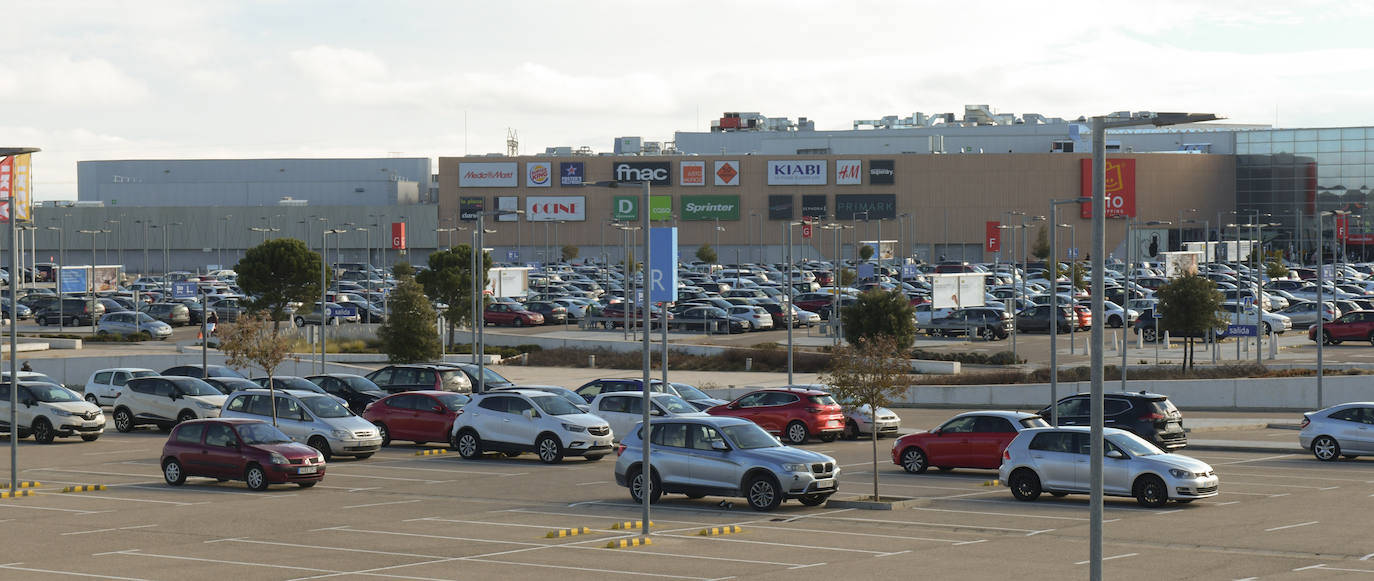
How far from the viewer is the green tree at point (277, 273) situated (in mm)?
59219

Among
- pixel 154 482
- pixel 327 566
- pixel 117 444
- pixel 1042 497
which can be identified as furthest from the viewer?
pixel 117 444

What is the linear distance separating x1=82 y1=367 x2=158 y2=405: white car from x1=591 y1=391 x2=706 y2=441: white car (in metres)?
16.5

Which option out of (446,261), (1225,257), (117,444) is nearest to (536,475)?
(117,444)

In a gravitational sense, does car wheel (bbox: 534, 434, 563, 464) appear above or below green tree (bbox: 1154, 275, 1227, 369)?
below

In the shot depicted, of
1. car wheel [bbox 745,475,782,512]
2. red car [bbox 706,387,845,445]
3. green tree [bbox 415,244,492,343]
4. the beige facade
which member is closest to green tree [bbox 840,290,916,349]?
red car [bbox 706,387,845,445]

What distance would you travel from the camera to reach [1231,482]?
88.4 ft

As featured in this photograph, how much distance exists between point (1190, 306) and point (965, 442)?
25494 millimetres

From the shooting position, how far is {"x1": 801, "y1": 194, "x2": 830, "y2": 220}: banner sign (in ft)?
428

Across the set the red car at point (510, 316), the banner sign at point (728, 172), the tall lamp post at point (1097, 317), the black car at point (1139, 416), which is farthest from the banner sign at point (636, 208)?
the tall lamp post at point (1097, 317)

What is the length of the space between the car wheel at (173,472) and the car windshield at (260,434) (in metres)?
1.45

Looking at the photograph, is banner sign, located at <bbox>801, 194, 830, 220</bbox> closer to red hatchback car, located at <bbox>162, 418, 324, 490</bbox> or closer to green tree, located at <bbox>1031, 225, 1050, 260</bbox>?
green tree, located at <bbox>1031, 225, 1050, 260</bbox>

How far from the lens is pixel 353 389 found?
38656 mm

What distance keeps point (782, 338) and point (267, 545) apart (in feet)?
158

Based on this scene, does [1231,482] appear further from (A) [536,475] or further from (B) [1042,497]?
(A) [536,475]
